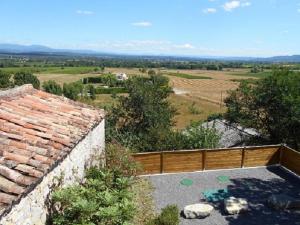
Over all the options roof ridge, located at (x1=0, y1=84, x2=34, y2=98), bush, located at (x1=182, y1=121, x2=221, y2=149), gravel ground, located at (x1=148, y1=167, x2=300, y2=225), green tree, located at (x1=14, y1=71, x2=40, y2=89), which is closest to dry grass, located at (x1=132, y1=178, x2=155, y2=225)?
gravel ground, located at (x1=148, y1=167, x2=300, y2=225)

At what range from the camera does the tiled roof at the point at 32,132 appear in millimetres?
7582

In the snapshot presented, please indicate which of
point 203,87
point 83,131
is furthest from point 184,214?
point 203,87

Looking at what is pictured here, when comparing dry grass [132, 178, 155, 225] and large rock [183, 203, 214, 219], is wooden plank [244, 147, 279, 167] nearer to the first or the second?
dry grass [132, 178, 155, 225]

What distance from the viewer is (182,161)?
66.9ft

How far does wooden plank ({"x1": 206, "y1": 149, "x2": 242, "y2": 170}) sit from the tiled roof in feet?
25.1

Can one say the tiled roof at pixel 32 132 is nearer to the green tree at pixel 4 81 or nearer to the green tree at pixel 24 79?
the green tree at pixel 4 81

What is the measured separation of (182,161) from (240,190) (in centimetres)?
353

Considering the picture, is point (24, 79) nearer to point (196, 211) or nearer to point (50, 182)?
point (196, 211)

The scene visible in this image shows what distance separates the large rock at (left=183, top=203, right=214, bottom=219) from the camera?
1557 centimetres

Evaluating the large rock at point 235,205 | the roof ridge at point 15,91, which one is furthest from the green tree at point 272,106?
the roof ridge at point 15,91

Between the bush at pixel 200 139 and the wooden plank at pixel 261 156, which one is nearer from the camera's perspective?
the wooden plank at pixel 261 156

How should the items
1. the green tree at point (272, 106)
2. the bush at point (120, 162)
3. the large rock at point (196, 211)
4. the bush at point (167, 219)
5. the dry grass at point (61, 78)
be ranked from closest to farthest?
the bush at point (167, 219) → the large rock at point (196, 211) → the bush at point (120, 162) → the green tree at point (272, 106) → the dry grass at point (61, 78)

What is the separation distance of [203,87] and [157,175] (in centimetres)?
10994

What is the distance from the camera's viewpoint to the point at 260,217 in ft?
51.9
